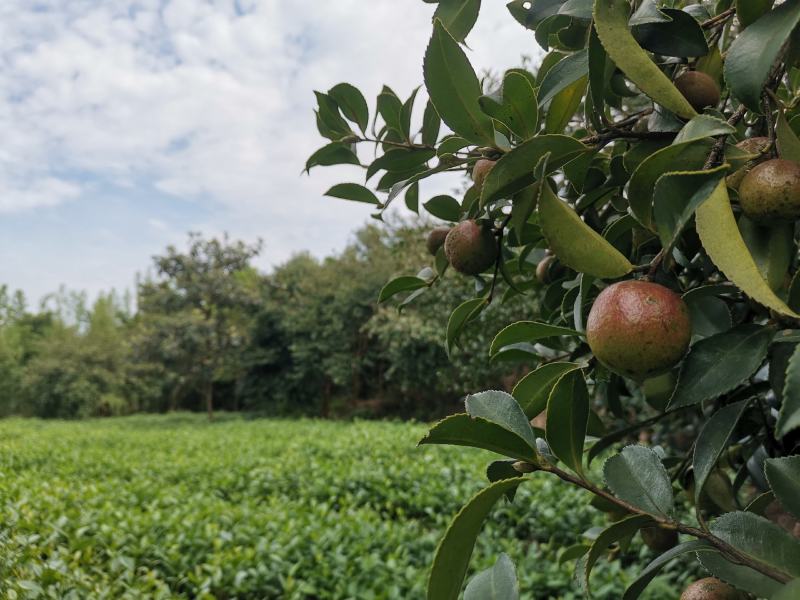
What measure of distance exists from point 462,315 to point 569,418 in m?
0.24

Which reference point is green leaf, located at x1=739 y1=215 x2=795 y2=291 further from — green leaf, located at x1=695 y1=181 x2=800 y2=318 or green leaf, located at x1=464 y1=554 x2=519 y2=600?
green leaf, located at x1=464 y1=554 x2=519 y2=600

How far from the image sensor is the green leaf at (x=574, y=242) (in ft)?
1.15

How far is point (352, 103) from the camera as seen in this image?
27.2 inches

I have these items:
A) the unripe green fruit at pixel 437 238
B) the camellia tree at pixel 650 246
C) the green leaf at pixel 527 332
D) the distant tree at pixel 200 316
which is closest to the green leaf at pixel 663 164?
the camellia tree at pixel 650 246

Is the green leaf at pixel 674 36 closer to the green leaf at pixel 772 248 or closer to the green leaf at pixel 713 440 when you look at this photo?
the green leaf at pixel 772 248

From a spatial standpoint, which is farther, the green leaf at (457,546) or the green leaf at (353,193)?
the green leaf at (353,193)

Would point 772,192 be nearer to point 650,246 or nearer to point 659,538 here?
point 650,246

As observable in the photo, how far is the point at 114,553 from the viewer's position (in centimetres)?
196

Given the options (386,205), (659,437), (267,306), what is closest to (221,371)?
(267,306)

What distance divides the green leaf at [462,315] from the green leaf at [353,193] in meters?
0.16

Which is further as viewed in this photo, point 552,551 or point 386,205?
point 552,551

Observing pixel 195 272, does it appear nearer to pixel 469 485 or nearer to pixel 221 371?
pixel 221 371

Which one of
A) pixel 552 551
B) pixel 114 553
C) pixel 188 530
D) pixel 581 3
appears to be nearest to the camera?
pixel 581 3

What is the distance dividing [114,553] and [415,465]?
2.18 m
